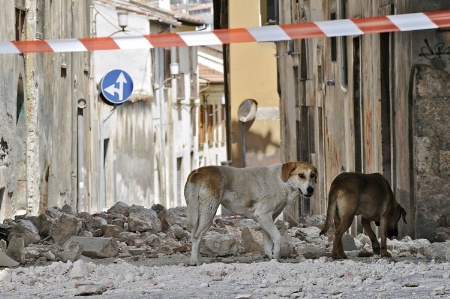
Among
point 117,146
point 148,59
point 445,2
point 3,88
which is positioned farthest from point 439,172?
point 148,59

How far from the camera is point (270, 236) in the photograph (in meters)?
13.1

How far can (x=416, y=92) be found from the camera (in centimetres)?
1480

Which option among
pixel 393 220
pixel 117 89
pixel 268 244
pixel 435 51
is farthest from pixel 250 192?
pixel 117 89

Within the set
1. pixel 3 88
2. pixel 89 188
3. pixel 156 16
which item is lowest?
pixel 89 188

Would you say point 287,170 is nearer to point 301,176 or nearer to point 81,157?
point 301,176

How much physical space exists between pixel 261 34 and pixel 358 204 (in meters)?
2.18

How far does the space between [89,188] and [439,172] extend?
64.3 ft

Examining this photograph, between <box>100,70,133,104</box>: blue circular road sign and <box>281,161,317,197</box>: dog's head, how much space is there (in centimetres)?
1529

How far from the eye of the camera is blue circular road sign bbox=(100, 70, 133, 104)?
2831cm

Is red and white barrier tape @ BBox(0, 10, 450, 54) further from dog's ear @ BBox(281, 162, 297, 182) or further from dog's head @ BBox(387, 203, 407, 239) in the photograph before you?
dog's head @ BBox(387, 203, 407, 239)

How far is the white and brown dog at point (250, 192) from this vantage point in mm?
12867

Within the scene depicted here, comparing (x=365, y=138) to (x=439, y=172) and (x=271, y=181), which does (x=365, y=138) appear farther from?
(x=271, y=181)

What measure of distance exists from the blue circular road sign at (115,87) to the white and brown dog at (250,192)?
15244 mm

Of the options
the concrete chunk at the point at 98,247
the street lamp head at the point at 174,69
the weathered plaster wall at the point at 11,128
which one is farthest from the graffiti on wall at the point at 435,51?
the street lamp head at the point at 174,69
